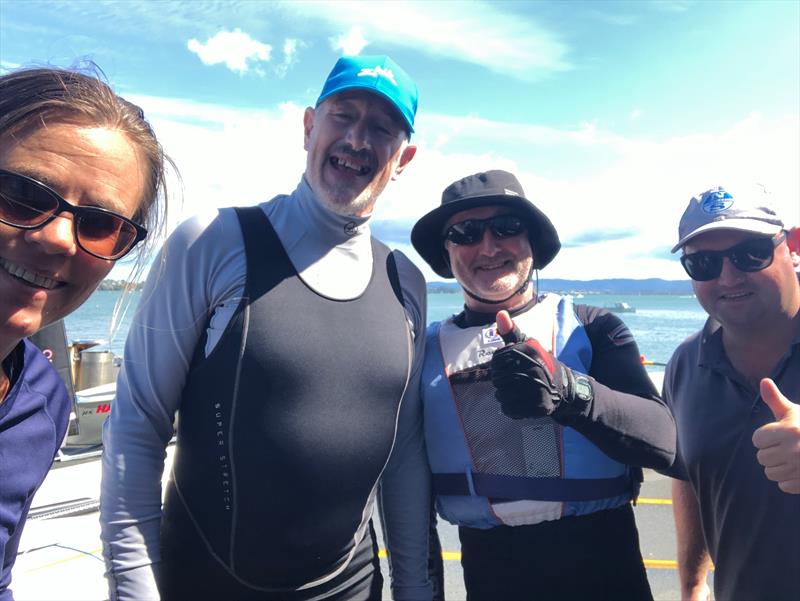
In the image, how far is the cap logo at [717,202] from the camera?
A: 2312 millimetres

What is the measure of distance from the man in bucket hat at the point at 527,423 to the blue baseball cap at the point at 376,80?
417 millimetres

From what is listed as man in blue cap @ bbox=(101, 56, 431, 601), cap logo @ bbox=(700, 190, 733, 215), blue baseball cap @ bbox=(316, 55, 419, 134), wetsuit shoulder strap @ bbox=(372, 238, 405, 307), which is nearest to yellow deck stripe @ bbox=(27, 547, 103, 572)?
man in blue cap @ bbox=(101, 56, 431, 601)

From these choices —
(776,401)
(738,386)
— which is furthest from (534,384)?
(738,386)

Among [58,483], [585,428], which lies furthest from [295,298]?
[58,483]

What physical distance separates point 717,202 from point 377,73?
1517 millimetres

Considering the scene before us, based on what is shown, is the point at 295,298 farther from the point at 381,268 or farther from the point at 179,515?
the point at 179,515

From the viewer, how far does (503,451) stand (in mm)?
2002

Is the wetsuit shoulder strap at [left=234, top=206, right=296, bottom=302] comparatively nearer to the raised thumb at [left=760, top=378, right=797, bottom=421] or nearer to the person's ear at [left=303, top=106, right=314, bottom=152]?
the person's ear at [left=303, top=106, right=314, bottom=152]

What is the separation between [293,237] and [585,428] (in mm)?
1170

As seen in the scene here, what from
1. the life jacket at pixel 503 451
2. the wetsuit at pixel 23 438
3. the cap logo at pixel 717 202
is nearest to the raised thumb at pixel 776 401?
the life jacket at pixel 503 451

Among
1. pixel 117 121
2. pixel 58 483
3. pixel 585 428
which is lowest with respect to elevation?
pixel 58 483

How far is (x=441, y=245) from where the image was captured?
8.16ft

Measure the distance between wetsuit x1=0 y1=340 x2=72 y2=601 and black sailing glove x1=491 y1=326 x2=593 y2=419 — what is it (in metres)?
1.26

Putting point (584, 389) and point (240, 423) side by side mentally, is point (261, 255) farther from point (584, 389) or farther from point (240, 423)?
point (584, 389)
